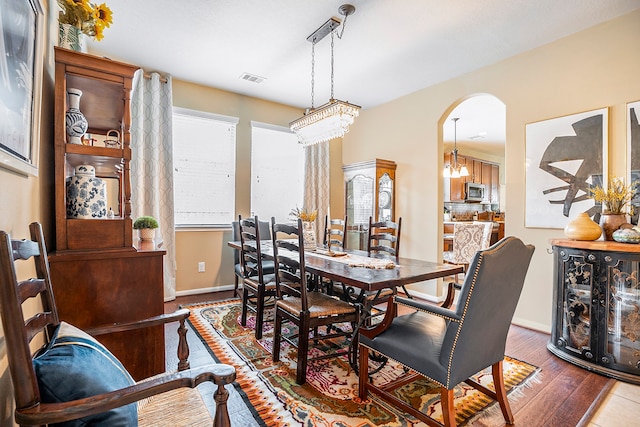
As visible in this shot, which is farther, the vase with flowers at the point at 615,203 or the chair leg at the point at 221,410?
the vase with flowers at the point at 615,203

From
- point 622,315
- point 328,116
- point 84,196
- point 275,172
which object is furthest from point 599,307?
point 275,172

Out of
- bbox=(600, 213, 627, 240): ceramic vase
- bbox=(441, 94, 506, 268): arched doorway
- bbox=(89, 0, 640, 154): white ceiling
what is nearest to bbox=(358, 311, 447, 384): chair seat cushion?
bbox=(600, 213, 627, 240): ceramic vase

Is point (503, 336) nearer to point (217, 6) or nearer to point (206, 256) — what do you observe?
point (217, 6)

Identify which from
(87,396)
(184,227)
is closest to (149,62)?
(184,227)

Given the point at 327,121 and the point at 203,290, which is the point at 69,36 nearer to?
the point at 327,121

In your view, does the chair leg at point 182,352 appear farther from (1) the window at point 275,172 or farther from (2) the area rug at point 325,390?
(1) the window at point 275,172

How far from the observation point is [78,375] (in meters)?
0.78

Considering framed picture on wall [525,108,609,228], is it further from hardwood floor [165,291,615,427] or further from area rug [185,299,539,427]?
area rug [185,299,539,427]

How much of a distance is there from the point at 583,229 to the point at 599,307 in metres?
0.57

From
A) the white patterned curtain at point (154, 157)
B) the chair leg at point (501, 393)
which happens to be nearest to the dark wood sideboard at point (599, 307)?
the chair leg at point (501, 393)

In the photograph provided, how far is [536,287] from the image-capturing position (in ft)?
9.88

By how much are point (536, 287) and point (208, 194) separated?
12.7 ft

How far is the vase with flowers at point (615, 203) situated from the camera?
2.33 meters

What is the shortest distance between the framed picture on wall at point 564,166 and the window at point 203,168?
3.50 metres
